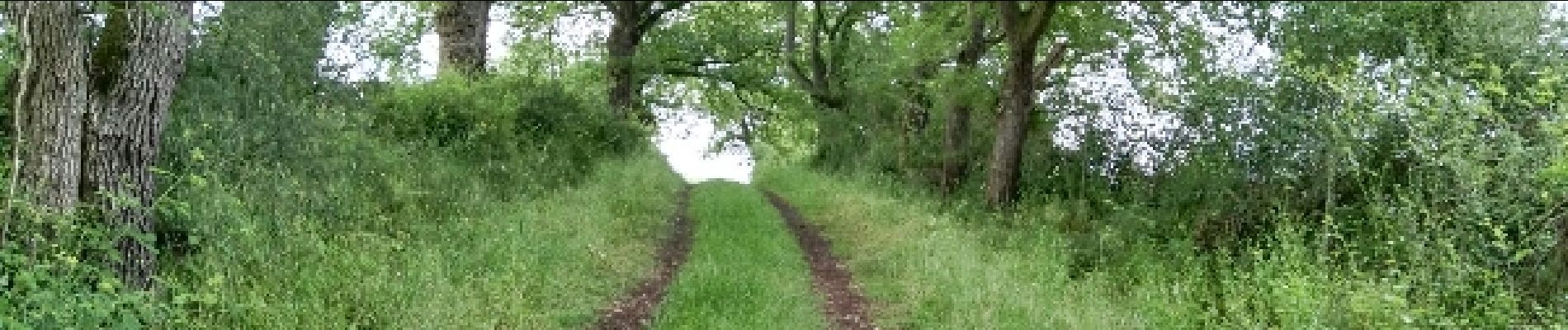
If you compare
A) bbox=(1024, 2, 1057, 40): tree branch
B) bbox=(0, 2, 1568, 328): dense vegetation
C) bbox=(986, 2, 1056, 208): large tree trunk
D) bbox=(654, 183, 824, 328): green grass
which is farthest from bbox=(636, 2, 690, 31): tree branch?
bbox=(1024, 2, 1057, 40): tree branch

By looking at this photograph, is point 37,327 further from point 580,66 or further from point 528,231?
point 580,66

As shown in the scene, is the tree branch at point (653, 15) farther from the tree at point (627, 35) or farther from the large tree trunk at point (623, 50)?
the large tree trunk at point (623, 50)

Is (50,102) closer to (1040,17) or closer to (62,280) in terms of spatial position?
(62,280)

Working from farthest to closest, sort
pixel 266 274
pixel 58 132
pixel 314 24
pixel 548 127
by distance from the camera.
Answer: pixel 548 127
pixel 314 24
pixel 266 274
pixel 58 132

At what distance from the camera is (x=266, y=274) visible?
360 inches

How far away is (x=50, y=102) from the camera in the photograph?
7.18 meters

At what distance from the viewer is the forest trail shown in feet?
34.0

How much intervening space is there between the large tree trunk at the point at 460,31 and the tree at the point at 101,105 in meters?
14.2

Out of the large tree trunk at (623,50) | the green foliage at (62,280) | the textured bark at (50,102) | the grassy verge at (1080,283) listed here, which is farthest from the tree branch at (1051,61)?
the textured bark at (50,102)

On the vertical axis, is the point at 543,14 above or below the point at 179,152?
above

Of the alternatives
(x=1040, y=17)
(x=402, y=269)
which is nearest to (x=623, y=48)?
(x=1040, y=17)

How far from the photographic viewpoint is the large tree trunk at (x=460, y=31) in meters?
21.9

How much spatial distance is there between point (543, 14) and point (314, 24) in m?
18.5

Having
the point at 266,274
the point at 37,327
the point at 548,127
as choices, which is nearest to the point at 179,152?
the point at 266,274
